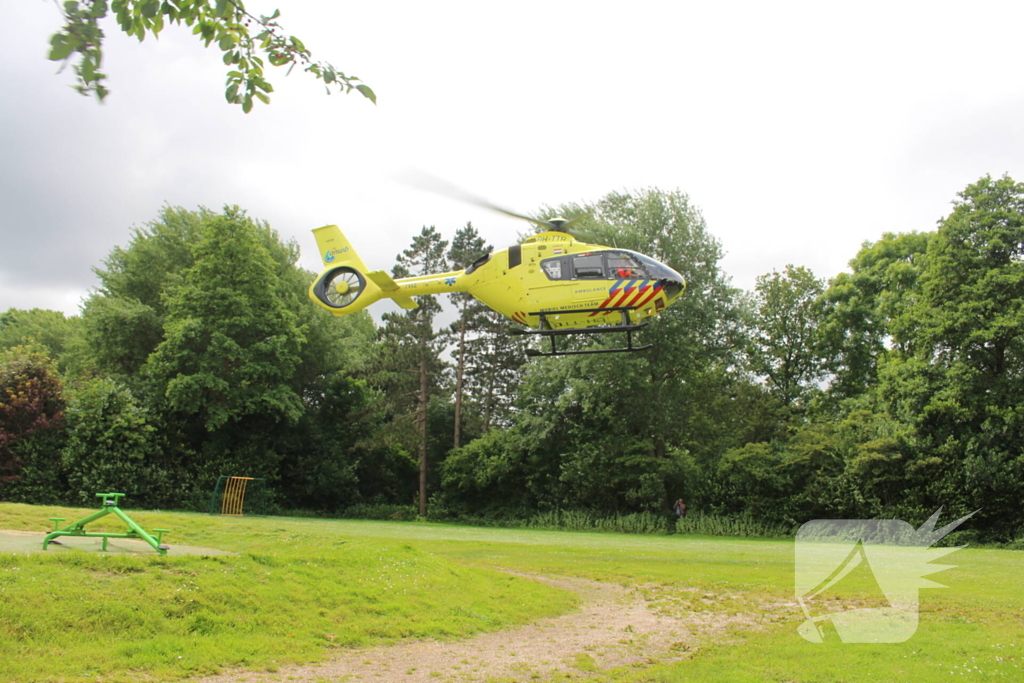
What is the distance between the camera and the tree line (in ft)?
102

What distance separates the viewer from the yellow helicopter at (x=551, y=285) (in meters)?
15.9

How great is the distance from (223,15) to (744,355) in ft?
145

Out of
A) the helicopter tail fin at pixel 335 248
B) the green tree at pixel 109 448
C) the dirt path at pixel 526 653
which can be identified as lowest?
the dirt path at pixel 526 653

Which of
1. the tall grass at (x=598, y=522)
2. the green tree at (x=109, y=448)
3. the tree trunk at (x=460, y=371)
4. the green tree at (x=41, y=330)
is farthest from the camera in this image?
the green tree at (x=41, y=330)

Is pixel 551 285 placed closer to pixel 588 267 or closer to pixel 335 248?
pixel 588 267

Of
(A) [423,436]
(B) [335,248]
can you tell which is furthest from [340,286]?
(A) [423,436]

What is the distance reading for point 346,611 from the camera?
12.5 m

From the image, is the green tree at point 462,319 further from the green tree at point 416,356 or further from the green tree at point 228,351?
the green tree at point 228,351

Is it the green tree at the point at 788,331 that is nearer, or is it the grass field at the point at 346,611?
the grass field at the point at 346,611

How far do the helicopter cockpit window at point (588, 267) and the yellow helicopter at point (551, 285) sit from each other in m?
0.02

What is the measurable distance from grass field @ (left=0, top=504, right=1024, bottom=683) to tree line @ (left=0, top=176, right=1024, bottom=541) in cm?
1381

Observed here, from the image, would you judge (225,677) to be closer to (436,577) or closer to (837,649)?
(436,577)

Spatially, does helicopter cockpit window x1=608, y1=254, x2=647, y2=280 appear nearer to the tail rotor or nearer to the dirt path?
the tail rotor

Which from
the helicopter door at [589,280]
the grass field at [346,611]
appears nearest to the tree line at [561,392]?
the grass field at [346,611]
